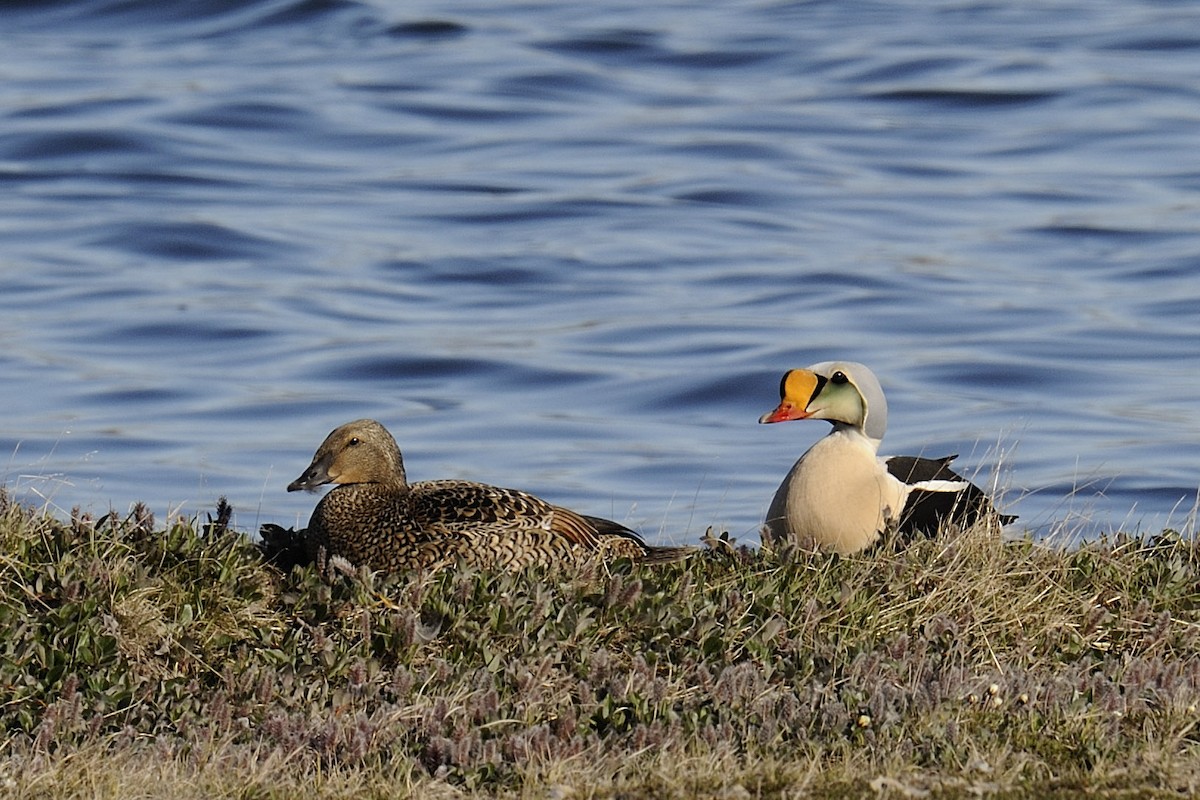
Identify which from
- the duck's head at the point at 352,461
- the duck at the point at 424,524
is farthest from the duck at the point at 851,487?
the duck's head at the point at 352,461

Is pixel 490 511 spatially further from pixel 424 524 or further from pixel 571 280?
pixel 571 280

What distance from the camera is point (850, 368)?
26.6ft

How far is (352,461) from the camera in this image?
25.4 feet

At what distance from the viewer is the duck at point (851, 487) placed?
7832 mm

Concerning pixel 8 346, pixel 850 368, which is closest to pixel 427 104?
pixel 8 346

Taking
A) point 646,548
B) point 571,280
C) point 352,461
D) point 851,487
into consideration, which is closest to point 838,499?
point 851,487

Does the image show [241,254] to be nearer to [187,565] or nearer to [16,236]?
[16,236]

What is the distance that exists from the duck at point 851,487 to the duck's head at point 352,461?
1.49m

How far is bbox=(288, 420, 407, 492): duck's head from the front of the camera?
25.4 feet

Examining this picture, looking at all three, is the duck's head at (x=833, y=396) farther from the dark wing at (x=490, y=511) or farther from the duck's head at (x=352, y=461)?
the duck's head at (x=352, y=461)

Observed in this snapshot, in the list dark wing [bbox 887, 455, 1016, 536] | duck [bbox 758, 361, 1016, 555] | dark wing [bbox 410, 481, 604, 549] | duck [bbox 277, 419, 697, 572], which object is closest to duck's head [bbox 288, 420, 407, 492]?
duck [bbox 277, 419, 697, 572]

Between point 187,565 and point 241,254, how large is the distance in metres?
17.1

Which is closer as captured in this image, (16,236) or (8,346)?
(8,346)

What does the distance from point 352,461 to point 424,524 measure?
1.50ft
